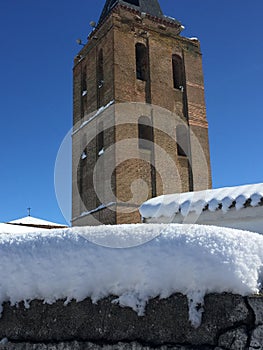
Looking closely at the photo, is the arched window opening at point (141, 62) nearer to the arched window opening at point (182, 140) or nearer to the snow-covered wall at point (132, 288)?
the arched window opening at point (182, 140)

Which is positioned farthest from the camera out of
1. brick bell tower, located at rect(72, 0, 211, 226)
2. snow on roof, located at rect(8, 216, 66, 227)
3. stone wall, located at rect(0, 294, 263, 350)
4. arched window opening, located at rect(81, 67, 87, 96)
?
arched window opening, located at rect(81, 67, 87, 96)

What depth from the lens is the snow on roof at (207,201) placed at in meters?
5.17

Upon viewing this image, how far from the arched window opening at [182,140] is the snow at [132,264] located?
55.5 feet

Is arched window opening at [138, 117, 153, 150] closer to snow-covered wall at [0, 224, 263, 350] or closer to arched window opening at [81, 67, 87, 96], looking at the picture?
arched window opening at [81, 67, 87, 96]

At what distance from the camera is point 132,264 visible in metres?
1.69

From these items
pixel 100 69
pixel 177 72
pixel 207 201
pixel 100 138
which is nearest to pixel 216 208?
pixel 207 201

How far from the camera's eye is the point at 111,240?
1795 millimetres

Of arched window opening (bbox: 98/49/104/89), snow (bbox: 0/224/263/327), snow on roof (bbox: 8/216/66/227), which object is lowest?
snow (bbox: 0/224/263/327)

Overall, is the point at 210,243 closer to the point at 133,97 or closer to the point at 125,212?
the point at 125,212

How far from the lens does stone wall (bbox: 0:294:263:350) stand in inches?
59.6

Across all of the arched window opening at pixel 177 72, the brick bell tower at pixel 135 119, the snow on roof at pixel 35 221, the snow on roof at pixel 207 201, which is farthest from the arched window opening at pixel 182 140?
the snow on roof at pixel 207 201

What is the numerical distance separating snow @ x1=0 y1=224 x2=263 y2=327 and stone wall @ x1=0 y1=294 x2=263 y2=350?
0.03 metres

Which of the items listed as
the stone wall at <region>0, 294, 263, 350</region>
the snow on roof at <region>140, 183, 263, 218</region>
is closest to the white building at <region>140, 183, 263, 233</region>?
the snow on roof at <region>140, 183, 263, 218</region>

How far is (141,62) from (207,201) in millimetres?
14722
